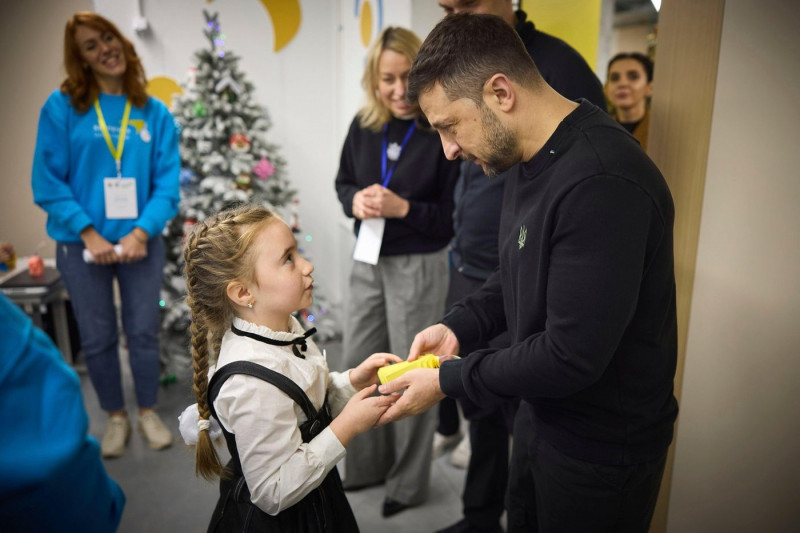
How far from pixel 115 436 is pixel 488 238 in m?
2.21

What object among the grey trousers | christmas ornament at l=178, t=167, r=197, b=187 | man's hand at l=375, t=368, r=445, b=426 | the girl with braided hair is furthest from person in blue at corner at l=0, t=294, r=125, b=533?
christmas ornament at l=178, t=167, r=197, b=187

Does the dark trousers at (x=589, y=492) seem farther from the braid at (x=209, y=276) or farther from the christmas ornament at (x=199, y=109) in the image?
the christmas ornament at (x=199, y=109)

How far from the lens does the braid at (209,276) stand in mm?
1332

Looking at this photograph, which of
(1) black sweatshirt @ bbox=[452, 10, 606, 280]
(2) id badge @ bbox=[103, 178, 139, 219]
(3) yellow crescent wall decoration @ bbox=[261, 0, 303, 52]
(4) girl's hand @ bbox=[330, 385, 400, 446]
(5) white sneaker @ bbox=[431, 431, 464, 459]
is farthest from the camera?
(3) yellow crescent wall decoration @ bbox=[261, 0, 303, 52]

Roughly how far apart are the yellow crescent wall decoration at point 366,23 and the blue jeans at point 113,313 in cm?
200

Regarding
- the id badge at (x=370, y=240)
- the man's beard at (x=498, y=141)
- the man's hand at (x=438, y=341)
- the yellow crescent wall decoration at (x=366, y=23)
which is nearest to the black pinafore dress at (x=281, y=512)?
the man's hand at (x=438, y=341)

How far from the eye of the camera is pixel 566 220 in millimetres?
1045

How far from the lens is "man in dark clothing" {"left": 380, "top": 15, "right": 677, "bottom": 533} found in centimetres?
103

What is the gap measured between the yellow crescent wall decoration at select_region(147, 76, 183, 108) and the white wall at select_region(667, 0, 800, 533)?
4.09 metres

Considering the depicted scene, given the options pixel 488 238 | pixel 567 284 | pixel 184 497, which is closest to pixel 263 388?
pixel 567 284

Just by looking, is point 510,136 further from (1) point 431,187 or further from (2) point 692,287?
(1) point 431,187

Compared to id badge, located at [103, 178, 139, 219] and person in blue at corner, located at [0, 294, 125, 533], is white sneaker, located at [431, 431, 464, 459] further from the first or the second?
person in blue at corner, located at [0, 294, 125, 533]

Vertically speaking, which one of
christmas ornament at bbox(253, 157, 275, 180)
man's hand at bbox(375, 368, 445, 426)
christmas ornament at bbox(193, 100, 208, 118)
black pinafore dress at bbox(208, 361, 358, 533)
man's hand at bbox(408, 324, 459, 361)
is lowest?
black pinafore dress at bbox(208, 361, 358, 533)

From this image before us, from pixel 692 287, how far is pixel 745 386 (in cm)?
30
